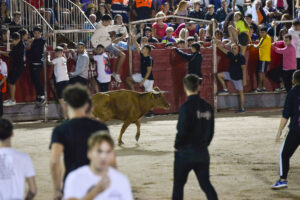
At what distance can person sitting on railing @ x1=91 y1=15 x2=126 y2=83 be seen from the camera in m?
17.3

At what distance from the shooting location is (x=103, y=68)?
57.2ft

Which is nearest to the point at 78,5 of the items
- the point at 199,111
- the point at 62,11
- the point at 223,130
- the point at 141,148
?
the point at 62,11

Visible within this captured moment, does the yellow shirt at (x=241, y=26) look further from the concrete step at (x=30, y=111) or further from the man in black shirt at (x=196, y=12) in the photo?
the concrete step at (x=30, y=111)

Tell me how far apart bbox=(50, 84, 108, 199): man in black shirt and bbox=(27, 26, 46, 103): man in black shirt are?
1200 centimetres

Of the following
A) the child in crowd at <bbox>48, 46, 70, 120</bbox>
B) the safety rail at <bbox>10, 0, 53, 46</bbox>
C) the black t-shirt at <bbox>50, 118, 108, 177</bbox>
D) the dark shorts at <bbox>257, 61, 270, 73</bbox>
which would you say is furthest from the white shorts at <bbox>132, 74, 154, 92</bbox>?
the black t-shirt at <bbox>50, 118, 108, 177</bbox>

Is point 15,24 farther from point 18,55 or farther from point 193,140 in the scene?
point 193,140

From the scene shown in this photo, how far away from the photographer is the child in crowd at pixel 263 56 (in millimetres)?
19297

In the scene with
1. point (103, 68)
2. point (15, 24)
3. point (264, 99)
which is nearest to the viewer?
point (103, 68)

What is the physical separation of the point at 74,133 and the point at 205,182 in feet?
6.72

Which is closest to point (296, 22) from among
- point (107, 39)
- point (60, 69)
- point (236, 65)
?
point (236, 65)

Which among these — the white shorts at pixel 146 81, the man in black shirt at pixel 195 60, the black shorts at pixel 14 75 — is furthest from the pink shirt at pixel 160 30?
the black shorts at pixel 14 75

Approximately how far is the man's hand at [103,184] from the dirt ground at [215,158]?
15.4ft

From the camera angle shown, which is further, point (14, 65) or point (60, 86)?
point (60, 86)

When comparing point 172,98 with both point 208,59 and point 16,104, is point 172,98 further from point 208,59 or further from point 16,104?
point 16,104
